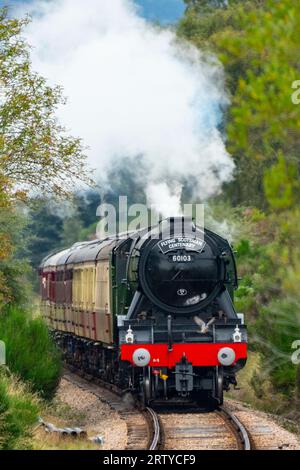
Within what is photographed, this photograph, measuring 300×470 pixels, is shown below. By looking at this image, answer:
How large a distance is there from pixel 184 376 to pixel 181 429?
1.73 m

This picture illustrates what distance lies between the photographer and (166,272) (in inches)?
744

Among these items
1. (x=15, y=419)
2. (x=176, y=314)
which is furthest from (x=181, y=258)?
(x=15, y=419)

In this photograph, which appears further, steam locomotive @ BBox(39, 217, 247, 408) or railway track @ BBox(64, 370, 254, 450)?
steam locomotive @ BBox(39, 217, 247, 408)

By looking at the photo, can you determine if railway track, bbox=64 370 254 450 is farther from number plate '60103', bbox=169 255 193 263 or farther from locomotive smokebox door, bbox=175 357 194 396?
number plate '60103', bbox=169 255 193 263

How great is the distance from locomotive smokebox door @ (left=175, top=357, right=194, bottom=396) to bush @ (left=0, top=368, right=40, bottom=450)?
311cm

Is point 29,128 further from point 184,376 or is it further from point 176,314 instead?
point 184,376

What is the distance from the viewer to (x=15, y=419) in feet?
47.9

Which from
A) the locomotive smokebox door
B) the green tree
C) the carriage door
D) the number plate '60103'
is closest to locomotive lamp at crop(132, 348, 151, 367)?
the locomotive smokebox door

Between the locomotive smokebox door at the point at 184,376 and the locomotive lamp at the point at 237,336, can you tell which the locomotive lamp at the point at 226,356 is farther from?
the locomotive smokebox door at the point at 184,376

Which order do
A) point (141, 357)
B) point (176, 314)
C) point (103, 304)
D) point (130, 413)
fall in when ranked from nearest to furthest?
point (141, 357), point (176, 314), point (130, 413), point (103, 304)

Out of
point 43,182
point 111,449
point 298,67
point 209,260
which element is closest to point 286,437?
point 111,449

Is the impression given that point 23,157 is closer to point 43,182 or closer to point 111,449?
point 43,182

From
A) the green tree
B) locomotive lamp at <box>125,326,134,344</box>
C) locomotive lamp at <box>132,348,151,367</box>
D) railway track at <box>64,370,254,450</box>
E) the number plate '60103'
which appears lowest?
railway track at <box>64,370,254,450</box>

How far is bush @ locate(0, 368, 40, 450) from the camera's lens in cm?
1412
